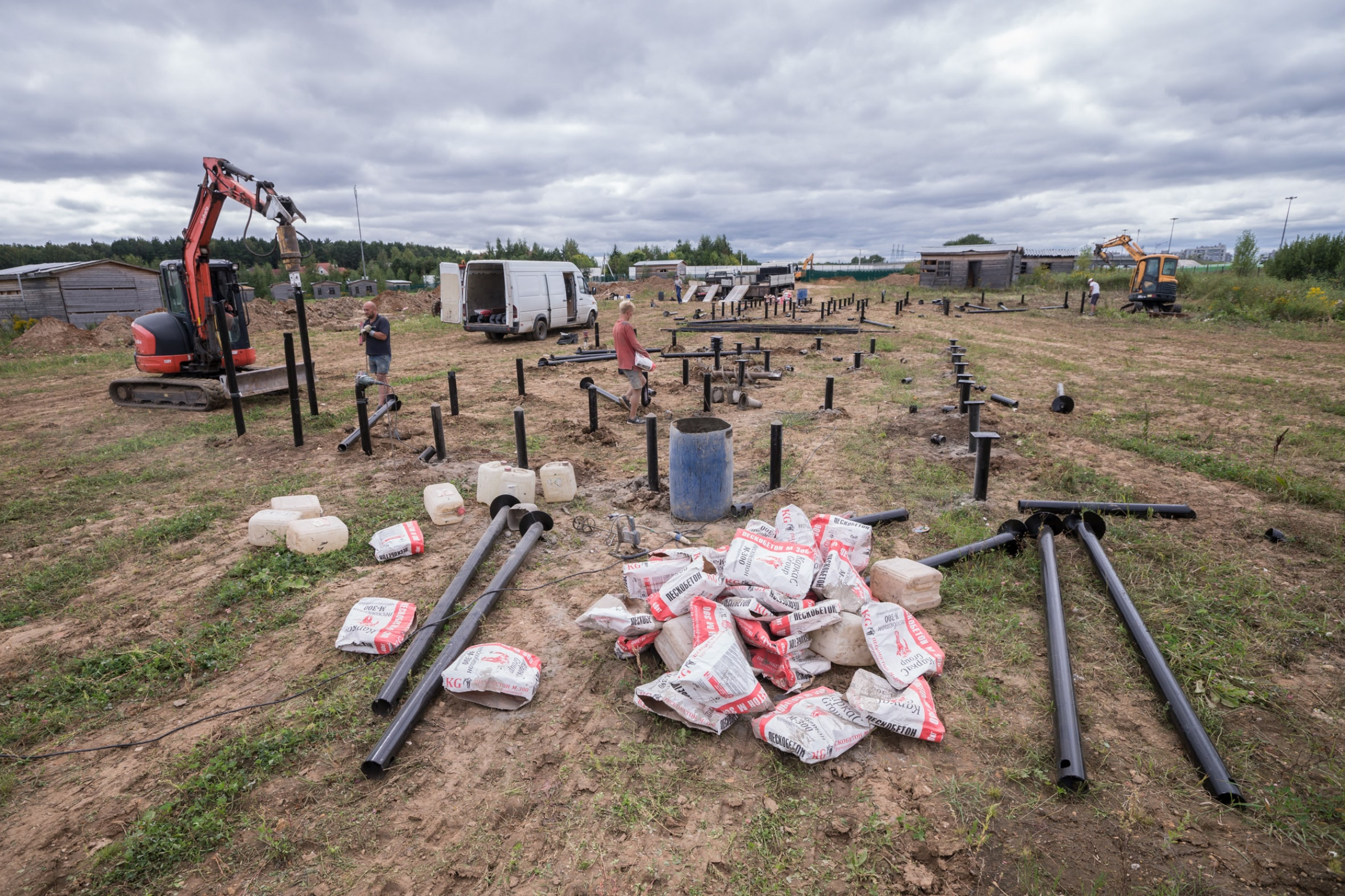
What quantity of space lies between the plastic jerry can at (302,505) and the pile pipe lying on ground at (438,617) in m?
1.60

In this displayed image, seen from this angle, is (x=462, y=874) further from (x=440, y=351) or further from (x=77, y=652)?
(x=440, y=351)

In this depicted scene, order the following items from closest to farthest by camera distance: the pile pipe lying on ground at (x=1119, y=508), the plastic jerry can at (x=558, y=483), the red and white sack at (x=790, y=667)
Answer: the red and white sack at (x=790, y=667), the pile pipe lying on ground at (x=1119, y=508), the plastic jerry can at (x=558, y=483)

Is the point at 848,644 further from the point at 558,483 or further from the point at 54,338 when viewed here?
the point at 54,338

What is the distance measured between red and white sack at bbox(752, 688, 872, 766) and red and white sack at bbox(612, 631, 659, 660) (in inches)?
32.3

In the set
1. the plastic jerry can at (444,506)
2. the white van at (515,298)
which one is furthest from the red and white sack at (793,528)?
the white van at (515,298)

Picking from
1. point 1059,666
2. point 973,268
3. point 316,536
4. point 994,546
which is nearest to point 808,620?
point 1059,666

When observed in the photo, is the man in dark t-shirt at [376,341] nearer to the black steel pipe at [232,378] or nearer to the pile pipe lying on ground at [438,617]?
the black steel pipe at [232,378]

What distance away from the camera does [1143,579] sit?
4.61m

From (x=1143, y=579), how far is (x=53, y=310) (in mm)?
33005

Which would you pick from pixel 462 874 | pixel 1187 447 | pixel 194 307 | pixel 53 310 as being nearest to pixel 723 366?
pixel 1187 447

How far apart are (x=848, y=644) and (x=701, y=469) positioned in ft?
7.77

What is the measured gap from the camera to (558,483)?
250 inches

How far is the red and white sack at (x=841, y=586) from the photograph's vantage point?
155 inches

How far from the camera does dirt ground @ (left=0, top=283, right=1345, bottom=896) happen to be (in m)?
2.55
